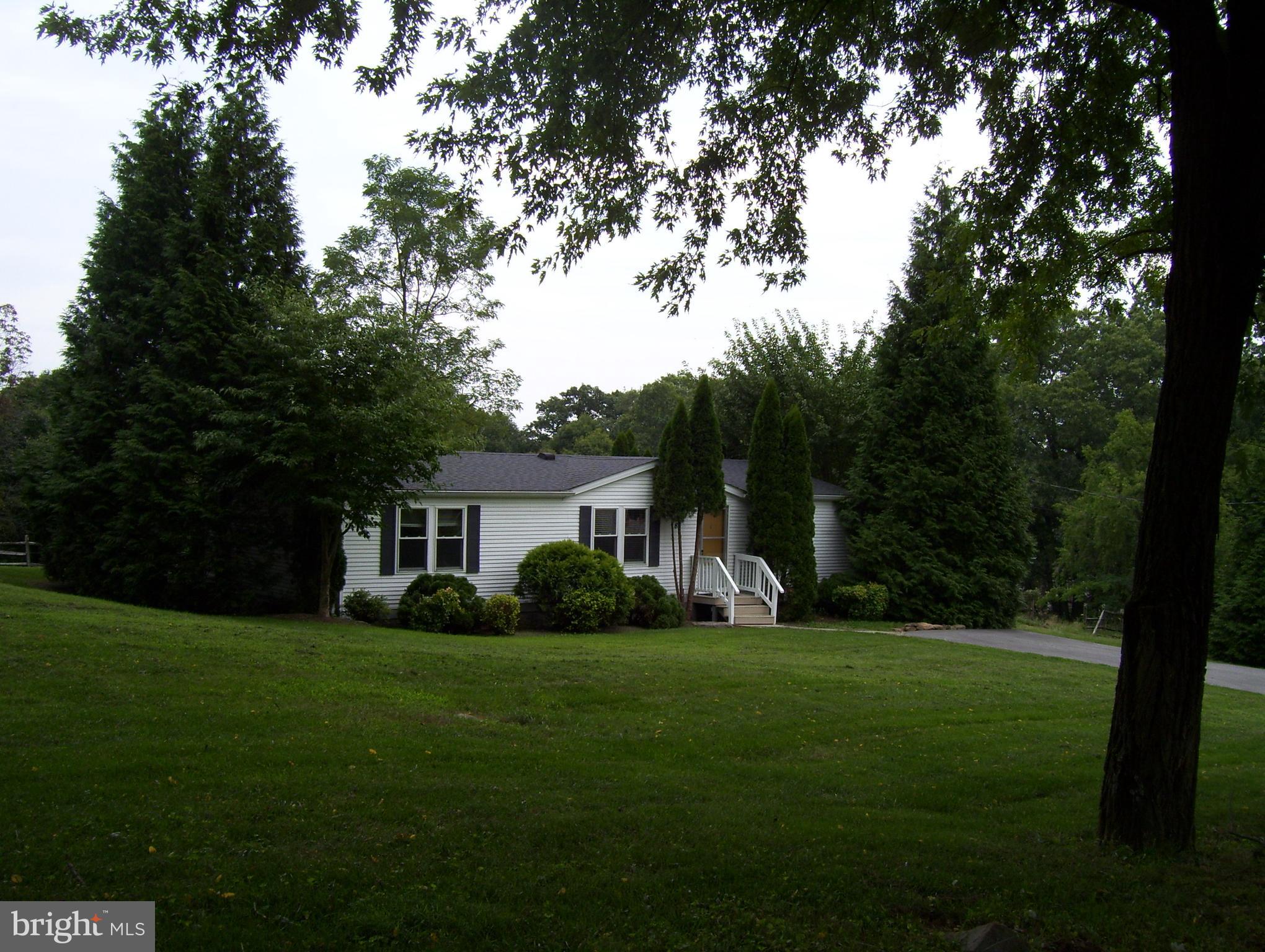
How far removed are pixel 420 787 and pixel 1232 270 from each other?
5940 mm

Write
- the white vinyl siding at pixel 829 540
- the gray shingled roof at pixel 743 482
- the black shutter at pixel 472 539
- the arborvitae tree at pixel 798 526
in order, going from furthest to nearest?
the white vinyl siding at pixel 829 540
the gray shingled roof at pixel 743 482
the arborvitae tree at pixel 798 526
the black shutter at pixel 472 539

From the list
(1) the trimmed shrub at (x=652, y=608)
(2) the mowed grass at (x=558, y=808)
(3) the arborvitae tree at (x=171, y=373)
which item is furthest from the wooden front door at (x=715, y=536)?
(2) the mowed grass at (x=558, y=808)

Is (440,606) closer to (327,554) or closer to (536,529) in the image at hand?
(327,554)

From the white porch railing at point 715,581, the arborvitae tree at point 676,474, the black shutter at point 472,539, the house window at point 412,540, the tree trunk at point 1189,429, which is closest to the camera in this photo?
the tree trunk at point 1189,429

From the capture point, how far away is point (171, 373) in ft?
55.7

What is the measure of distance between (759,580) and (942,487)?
5450 mm

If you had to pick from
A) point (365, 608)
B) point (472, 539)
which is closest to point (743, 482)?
point (472, 539)

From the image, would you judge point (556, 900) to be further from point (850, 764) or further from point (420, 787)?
point (850, 764)

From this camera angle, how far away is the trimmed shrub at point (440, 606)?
1741 centimetres

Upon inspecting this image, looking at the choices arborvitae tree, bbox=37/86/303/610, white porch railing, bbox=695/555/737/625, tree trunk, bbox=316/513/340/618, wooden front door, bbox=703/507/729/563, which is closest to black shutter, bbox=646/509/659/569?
white porch railing, bbox=695/555/737/625

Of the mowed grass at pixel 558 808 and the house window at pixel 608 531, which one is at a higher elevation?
the house window at pixel 608 531

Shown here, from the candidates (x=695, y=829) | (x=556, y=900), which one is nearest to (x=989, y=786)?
(x=695, y=829)

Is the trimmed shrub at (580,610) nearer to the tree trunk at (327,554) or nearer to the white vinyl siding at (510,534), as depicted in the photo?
the white vinyl siding at (510,534)

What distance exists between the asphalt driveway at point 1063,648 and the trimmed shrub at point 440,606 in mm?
9480
